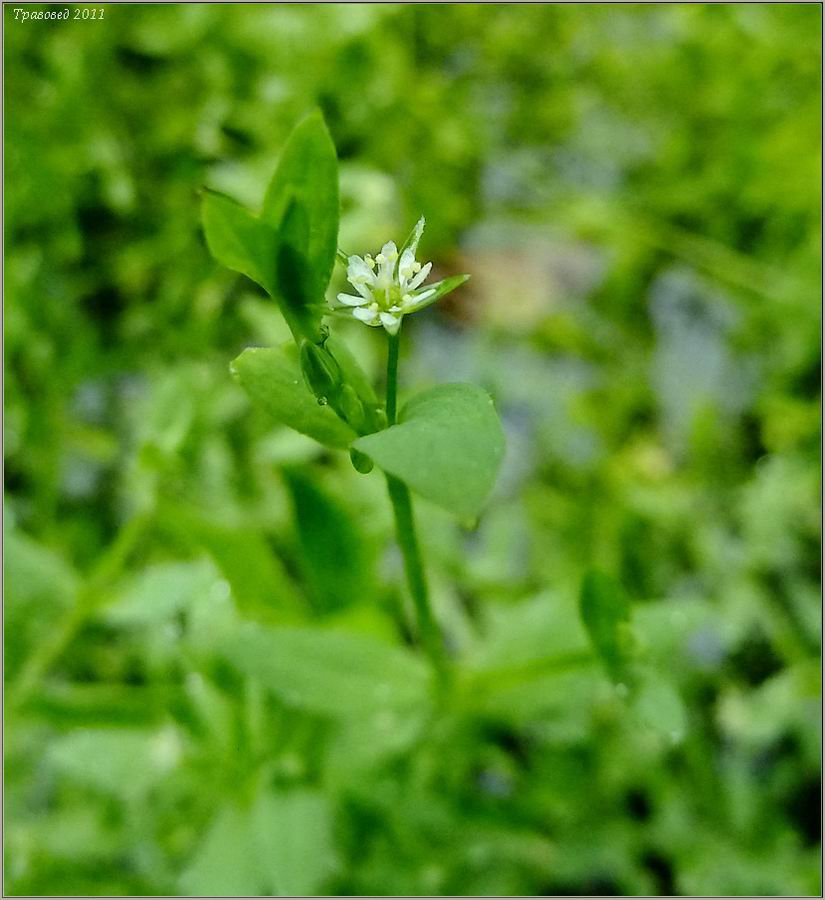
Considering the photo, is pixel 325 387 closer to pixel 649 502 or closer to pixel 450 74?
pixel 649 502

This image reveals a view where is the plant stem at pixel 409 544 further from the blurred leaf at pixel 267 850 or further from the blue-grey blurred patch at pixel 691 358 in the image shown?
the blue-grey blurred patch at pixel 691 358

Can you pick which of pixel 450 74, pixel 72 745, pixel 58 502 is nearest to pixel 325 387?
pixel 72 745

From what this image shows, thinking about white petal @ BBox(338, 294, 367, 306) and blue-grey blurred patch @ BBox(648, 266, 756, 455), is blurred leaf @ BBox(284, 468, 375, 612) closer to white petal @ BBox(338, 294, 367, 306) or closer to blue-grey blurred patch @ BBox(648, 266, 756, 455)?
white petal @ BBox(338, 294, 367, 306)

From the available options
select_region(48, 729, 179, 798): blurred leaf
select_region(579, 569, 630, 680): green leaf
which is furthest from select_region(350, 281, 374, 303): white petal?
select_region(48, 729, 179, 798): blurred leaf

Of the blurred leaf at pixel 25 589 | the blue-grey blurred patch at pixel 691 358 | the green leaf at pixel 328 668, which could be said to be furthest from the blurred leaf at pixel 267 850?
the blue-grey blurred patch at pixel 691 358

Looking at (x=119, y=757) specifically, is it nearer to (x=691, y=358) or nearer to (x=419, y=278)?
(x=419, y=278)
